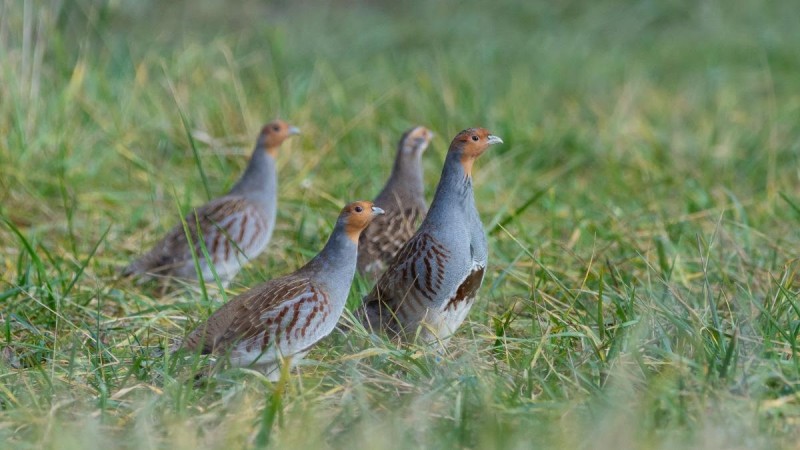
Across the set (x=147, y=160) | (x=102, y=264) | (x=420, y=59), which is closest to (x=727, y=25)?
(x=420, y=59)

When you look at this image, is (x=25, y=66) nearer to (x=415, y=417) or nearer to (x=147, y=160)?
(x=147, y=160)

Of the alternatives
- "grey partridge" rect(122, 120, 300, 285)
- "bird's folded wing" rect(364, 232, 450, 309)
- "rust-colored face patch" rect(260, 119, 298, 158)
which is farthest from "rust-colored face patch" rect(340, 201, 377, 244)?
"rust-colored face patch" rect(260, 119, 298, 158)

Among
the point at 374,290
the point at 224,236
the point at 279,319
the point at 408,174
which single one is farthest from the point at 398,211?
the point at 279,319

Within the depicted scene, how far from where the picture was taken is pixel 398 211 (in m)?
5.38

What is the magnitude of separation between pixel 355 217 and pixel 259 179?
185cm

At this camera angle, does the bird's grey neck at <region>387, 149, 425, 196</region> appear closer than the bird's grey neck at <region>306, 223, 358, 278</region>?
No

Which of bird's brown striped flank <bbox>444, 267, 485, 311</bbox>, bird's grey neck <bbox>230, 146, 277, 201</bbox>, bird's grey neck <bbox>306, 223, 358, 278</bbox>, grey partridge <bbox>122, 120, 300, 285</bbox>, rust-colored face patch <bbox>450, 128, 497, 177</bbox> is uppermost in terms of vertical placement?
rust-colored face patch <bbox>450, 128, 497, 177</bbox>

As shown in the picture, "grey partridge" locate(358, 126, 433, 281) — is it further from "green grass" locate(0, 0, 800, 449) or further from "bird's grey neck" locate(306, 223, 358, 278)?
"bird's grey neck" locate(306, 223, 358, 278)

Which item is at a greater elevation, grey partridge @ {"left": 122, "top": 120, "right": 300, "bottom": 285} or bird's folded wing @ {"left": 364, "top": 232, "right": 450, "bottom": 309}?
bird's folded wing @ {"left": 364, "top": 232, "right": 450, "bottom": 309}

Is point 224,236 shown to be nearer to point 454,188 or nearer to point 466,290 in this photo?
point 454,188

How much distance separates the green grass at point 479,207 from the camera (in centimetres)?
321

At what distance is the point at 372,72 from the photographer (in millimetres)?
9391

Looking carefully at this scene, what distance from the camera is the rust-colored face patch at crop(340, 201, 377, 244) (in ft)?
13.4

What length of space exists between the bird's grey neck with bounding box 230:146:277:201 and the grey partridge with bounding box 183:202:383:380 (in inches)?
69.6
